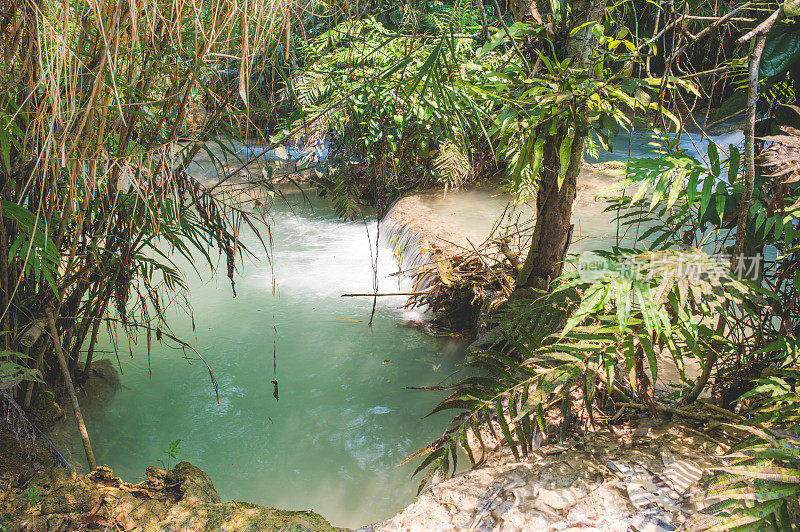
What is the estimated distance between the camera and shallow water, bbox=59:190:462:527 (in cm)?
264

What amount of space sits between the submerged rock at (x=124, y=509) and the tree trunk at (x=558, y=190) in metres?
1.50

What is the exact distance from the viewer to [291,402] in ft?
10.7

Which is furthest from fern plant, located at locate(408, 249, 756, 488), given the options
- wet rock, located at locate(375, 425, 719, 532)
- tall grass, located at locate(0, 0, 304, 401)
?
tall grass, located at locate(0, 0, 304, 401)

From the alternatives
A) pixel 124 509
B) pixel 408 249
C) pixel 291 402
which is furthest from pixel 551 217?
pixel 408 249

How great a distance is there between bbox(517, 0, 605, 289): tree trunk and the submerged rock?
150 cm

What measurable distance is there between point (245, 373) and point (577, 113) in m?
2.61

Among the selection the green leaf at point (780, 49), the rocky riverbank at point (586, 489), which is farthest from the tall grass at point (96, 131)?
the green leaf at point (780, 49)

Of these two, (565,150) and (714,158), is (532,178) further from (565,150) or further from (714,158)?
(714,158)

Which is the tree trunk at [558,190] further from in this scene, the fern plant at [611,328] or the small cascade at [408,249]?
the small cascade at [408,249]

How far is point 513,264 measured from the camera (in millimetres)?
3408

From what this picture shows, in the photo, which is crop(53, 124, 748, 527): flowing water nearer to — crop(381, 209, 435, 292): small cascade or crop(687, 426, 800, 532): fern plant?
crop(381, 209, 435, 292): small cascade

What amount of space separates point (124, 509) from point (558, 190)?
2005mm

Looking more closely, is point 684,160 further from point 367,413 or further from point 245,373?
point 245,373

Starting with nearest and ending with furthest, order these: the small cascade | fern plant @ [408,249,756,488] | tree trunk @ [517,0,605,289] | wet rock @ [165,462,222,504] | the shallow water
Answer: fern plant @ [408,249,756,488] → wet rock @ [165,462,222,504] → tree trunk @ [517,0,605,289] → the shallow water → the small cascade
